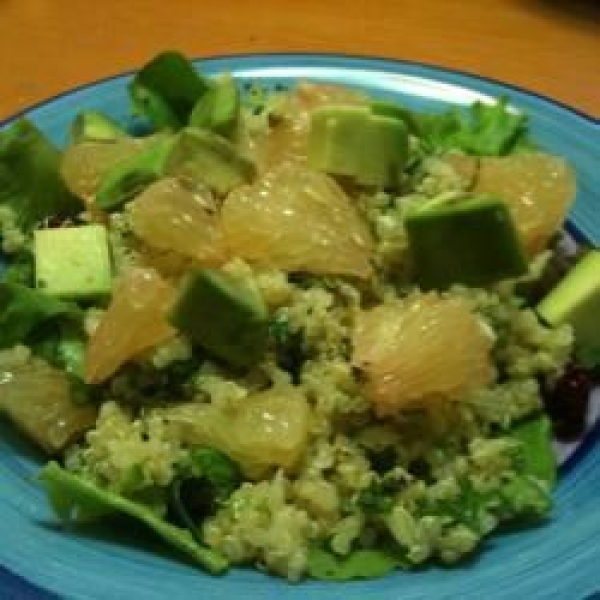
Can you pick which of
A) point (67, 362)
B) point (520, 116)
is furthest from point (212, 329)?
point (520, 116)

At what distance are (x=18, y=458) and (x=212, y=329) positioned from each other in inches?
8.0

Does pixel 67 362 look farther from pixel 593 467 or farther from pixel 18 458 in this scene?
pixel 593 467

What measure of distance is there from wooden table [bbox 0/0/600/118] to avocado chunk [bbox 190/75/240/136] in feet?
1.75

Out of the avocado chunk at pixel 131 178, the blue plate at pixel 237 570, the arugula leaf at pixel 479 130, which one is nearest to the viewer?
the blue plate at pixel 237 570

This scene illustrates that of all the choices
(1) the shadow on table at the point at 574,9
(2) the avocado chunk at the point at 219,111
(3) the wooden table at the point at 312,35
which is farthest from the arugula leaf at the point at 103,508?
(1) the shadow on table at the point at 574,9

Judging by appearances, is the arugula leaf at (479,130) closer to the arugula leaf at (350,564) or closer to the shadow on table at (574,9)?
the arugula leaf at (350,564)

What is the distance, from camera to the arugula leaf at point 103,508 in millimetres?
954

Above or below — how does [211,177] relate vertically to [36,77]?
above

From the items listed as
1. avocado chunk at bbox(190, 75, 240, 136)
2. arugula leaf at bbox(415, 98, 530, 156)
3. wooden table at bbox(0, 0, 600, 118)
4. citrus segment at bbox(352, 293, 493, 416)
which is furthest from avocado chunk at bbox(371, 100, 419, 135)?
wooden table at bbox(0, 0, 600, 118)

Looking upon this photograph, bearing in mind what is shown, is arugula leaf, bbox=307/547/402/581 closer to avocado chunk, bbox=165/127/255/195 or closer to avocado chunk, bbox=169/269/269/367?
avocado chunk, bbox=169/269/269/367

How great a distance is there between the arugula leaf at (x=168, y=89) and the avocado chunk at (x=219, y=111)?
2.4 inches

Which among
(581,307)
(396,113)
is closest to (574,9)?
(396,113)

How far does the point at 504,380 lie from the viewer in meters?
1.11

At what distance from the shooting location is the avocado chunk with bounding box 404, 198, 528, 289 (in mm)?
1047
